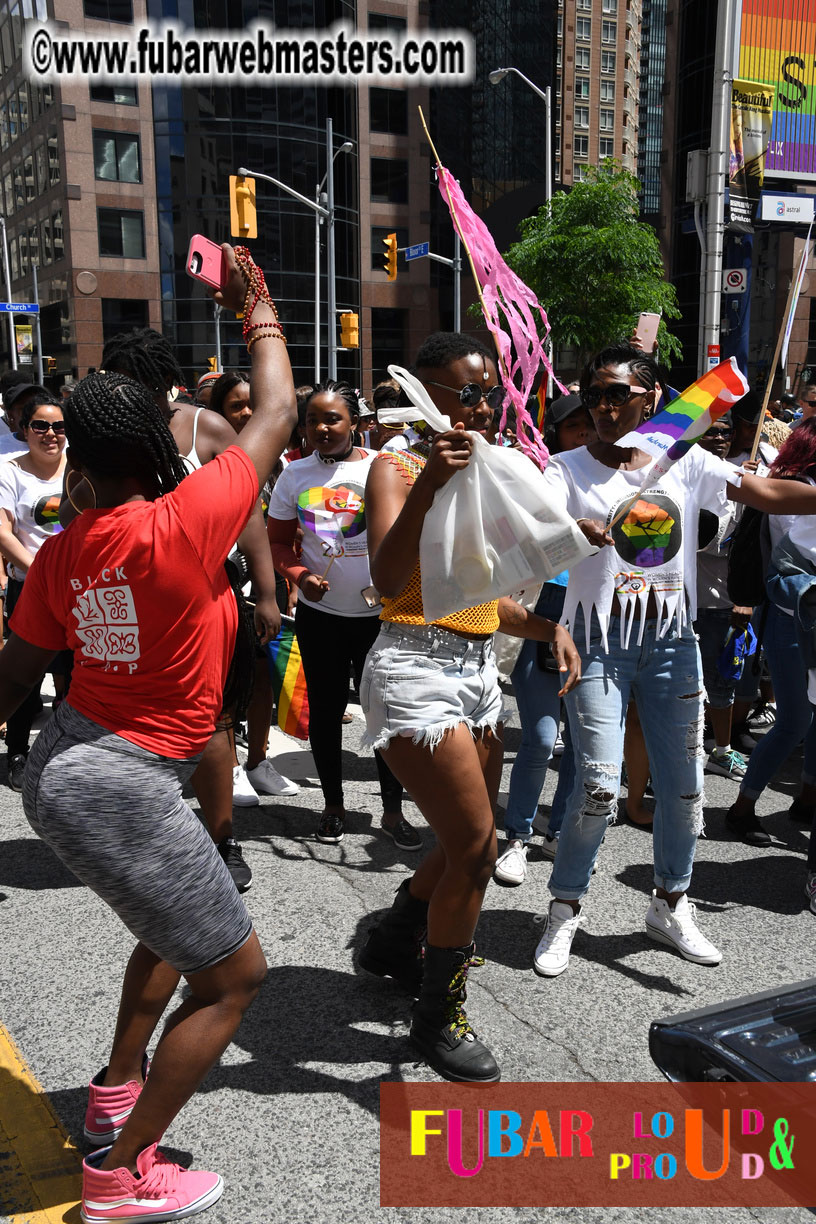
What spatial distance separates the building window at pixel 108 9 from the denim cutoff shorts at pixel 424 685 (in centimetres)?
4825

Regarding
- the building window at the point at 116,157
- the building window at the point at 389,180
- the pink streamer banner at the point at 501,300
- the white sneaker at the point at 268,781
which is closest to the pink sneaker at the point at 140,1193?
the pink streamer banner at the point at 501,300

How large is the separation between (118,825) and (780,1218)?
6.10 ft

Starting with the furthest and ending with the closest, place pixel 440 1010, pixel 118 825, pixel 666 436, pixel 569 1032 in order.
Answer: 1. pixel 666 436
2. pixel 569 1032
3. pixel 440 1010
4. pixel 118 825

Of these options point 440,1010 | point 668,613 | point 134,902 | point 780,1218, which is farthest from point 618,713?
point 134,902

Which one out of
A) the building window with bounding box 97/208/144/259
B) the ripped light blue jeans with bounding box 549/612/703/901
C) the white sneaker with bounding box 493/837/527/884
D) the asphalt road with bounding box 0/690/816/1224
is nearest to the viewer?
the asphalt road with bounding box 0/690/816/1224

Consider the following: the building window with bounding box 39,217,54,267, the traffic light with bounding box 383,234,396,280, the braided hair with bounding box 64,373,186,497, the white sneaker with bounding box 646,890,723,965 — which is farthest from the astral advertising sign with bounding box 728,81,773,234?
the building window with bounding box 39,217,54,267

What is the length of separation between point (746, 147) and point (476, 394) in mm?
25822

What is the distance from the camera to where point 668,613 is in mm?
3504

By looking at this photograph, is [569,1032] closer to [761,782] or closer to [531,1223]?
[531,1223]

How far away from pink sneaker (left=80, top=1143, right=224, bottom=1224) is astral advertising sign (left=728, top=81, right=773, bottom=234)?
21.4 metres

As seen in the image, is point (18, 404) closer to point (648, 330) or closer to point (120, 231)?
point (648, 330)

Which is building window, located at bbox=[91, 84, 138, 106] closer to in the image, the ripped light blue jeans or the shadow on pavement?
the ripped light blue jeans

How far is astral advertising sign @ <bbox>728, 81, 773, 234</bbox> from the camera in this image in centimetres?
2142

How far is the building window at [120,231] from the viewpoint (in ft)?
143
